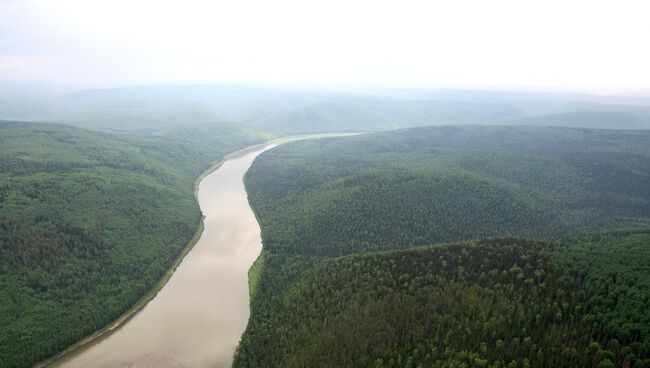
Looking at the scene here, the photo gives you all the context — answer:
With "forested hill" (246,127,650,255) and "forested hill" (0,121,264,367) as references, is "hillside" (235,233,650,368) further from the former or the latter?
"forested hill" (0,121,264,367)

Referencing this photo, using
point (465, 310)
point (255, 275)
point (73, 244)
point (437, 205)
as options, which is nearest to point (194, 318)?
point (255, 275)

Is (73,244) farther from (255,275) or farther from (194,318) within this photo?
(255,275)

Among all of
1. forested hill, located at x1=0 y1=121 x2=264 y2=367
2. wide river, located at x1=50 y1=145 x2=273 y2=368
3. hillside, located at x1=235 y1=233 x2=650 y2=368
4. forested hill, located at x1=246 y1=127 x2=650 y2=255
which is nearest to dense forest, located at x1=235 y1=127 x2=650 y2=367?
hillside, located at x1=235 y1=233 x2=650 y2=368

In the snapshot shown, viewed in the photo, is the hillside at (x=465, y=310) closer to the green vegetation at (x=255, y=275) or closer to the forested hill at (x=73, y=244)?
the green vegetation at (x=255, y=275)

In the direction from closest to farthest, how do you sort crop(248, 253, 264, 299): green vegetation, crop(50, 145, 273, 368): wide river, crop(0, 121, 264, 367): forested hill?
1. crop(50, 145, 273, 368): wide river
2. crop(0, 121, 264, 367): forested hill
3. crop(248, 253, 264, 299): green vegetation

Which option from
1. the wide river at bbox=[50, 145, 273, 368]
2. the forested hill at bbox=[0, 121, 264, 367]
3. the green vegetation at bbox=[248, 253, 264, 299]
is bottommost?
the wide river at bbox=[50, 145, 273, 368]

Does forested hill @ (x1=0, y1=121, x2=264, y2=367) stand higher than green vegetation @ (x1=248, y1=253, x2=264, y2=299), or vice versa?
forested hill @ (x1=0, y1=121, x2=264, y2=367)
